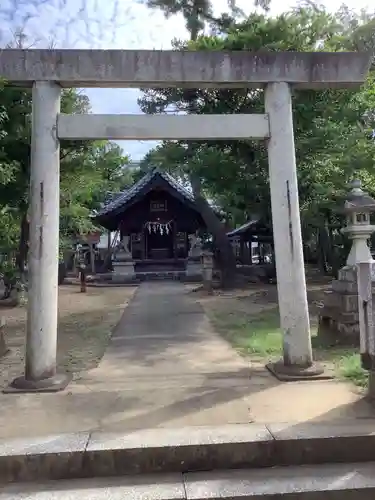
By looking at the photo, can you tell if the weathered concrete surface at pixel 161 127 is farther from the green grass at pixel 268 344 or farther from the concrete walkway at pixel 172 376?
the green grass at pixel 268 344

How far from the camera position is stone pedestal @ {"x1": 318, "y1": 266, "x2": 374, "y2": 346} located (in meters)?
7.60

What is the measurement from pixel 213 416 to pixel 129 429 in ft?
2.63

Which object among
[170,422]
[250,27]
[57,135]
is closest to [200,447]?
[170,422]

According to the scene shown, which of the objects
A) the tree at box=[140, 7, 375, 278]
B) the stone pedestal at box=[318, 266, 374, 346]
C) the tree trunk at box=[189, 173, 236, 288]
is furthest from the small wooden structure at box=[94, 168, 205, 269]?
the stone pedestal at box=[318, 266, 374, 346]

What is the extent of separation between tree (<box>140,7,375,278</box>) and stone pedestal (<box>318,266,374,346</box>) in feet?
9.97

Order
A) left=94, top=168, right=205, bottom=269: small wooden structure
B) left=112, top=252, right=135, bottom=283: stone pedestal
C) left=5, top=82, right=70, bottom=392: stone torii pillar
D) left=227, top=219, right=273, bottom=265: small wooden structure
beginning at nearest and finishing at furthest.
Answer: left=5, top=82, right=70, bottom=392: stone torii pillar
left=227, top=219, right=273, bottom=265: small wooden structure
left=112, top=252, right=135, bottom=283: stone pedestal
left=94, top=168, right=205, bottom=269: small wooden structure

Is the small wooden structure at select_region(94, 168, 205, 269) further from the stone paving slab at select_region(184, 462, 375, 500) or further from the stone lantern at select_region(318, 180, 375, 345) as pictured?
the stone paving slab at select_region(184, 462, 375, 500)

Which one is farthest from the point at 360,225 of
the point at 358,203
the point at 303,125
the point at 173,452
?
the point at 173,452

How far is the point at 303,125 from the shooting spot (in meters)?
11.3

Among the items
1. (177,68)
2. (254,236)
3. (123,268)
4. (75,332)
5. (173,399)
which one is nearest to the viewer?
(173,399)

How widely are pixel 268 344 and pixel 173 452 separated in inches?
179

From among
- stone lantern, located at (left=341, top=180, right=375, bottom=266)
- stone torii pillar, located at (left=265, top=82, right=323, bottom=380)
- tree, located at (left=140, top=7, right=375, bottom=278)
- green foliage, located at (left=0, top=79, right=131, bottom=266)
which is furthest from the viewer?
tree, located at (left=140, top=7, right=375, bottom=278)

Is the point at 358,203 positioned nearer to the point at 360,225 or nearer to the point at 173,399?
the point at 360,225

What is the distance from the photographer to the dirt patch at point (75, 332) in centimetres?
685
